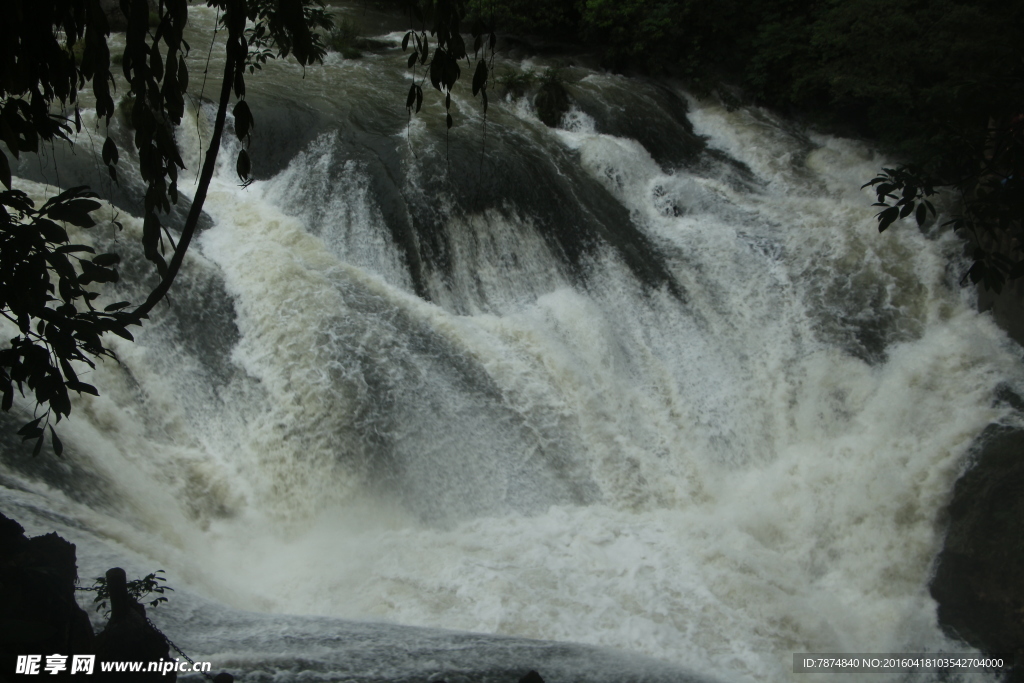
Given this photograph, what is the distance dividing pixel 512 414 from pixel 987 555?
139 inches

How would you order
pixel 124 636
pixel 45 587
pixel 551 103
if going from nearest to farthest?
pixel 45 587, pixel 124 636, pixel 551 103

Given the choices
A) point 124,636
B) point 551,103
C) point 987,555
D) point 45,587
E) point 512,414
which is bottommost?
point 512,414

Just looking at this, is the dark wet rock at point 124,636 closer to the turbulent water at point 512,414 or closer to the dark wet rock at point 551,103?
the turbulent water at point 512,414

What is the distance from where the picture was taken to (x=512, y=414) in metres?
6.48

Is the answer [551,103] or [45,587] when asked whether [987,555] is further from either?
[551,103]

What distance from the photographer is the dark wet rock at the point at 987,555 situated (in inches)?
208

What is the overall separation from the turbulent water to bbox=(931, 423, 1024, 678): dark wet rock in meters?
0.14

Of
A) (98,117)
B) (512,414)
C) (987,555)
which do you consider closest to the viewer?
(98,117)

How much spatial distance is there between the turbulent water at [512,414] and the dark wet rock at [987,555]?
0.14 metres

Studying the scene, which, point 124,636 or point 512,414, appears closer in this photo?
point 124,636

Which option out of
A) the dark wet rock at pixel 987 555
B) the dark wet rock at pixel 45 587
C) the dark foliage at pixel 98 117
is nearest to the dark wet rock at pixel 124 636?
the dark wet rock at pixel 45 587

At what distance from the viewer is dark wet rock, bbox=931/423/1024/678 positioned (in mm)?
5277

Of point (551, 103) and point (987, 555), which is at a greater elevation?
point (551, 103)

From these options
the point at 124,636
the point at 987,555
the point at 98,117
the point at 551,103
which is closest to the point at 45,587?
the point at 124,636
